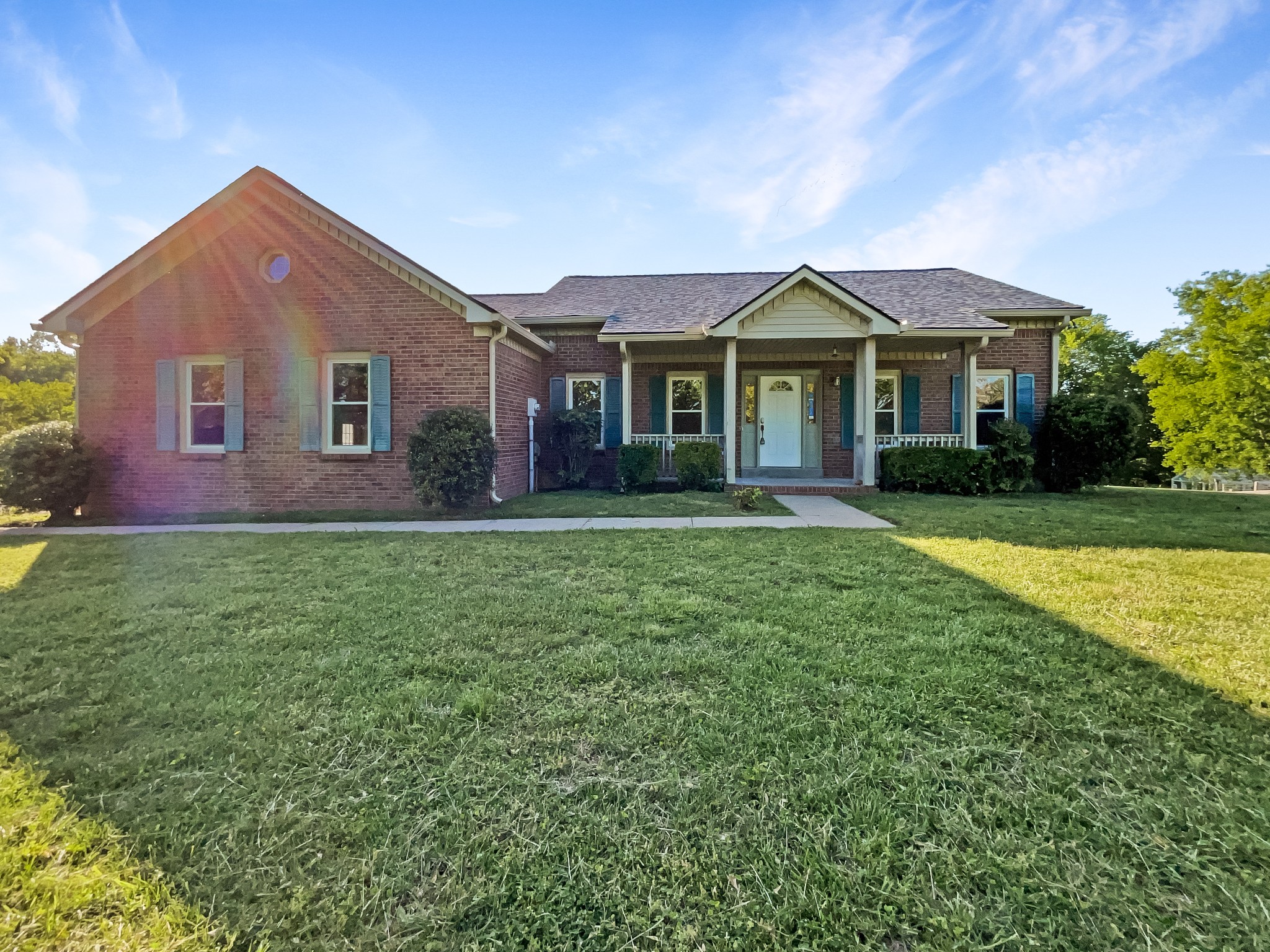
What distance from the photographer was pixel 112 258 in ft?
33.6

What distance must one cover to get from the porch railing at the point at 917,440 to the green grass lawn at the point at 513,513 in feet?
12.2

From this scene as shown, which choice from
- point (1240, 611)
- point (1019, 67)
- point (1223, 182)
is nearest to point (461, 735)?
point (1240, 611)

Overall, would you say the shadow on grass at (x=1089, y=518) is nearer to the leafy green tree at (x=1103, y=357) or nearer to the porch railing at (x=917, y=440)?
the porch railing at (x=917, y=440)

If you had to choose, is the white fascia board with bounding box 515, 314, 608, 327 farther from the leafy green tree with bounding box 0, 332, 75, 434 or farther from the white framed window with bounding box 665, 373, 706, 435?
the leafy green tree with bounding box 0, 332, 75, 434

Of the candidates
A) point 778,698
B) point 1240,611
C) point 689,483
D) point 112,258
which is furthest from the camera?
point 689,483

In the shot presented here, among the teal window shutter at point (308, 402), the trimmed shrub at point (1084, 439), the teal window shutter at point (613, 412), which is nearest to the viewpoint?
the teal window shutter at point (308, 402)

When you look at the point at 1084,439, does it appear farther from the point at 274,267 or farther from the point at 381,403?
the point at 274,267

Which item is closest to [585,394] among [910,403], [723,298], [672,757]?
[723,298]

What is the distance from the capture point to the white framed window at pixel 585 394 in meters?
13.5

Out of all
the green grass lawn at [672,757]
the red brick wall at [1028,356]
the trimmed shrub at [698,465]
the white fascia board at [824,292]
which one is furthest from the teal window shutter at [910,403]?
the green grass lawn at [672,757]

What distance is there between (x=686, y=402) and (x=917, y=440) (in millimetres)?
5208

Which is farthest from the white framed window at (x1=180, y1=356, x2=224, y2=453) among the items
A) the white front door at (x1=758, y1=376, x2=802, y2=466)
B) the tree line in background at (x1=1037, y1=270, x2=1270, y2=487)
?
the tree line in background at (x1=1037, y1=270, x2=1270, y2=487)

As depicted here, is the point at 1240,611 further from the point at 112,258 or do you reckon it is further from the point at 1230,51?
the point at 112,258

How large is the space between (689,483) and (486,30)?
852 cm
